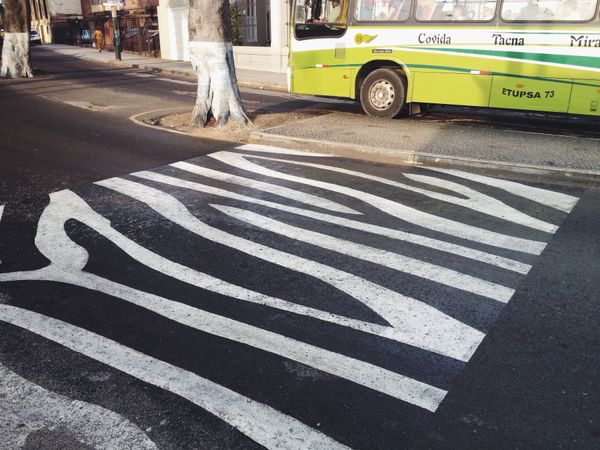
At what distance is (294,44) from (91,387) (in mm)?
11536

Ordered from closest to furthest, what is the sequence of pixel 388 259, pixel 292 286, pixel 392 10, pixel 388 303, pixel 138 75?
pixel 388 303
pixel 292 286
pixel 388 259
pixel 392 10
pixel 138 75

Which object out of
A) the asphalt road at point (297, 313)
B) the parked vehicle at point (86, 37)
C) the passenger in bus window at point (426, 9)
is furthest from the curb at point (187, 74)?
the parked vehicle at point (86, 37)

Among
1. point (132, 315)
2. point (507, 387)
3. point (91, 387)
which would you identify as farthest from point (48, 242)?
point (507, 387)

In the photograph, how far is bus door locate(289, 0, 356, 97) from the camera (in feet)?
41.6

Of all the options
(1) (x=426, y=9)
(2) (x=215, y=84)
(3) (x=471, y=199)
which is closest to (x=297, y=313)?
(3) (x=471, y=199)

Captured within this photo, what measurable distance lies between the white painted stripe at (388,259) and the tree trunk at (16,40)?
19122mm

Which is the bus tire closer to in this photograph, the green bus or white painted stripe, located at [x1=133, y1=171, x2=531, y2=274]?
Result: the green bus

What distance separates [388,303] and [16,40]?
22.1 m

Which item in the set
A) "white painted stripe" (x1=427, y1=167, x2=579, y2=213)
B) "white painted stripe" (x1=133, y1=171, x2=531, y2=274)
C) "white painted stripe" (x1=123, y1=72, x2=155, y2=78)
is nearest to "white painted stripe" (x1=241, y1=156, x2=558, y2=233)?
"white painted stripe" (x1=427, y1=167, x2=579, y2=213)

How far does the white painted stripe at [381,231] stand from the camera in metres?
5.18

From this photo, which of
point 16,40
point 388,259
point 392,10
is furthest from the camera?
point 16,40

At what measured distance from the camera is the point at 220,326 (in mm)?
4020

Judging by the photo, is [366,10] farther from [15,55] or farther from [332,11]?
[15,55]

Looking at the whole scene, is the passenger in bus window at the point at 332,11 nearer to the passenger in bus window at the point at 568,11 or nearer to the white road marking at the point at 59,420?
the passenger in bus window at the point at 568,11
